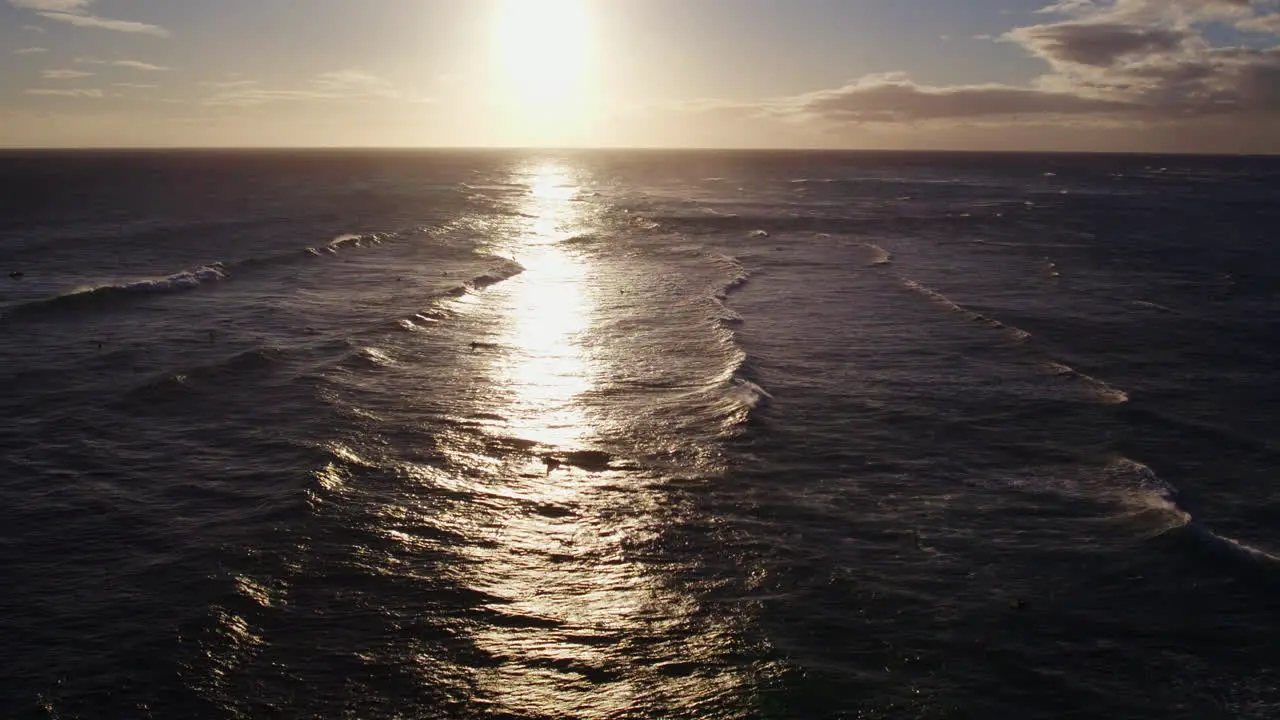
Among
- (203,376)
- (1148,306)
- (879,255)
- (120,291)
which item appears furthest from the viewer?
(879,255)

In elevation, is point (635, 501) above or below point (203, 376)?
below

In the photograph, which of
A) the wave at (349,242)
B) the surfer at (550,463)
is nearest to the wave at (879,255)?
the wave at (349,242)

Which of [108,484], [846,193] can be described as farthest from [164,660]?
[846,193]

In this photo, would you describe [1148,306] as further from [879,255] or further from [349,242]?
[349,242]

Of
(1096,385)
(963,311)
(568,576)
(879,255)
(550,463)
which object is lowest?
(568,576)

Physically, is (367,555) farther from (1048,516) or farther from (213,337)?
(213,337)

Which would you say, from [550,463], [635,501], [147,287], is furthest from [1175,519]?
[147,287]
